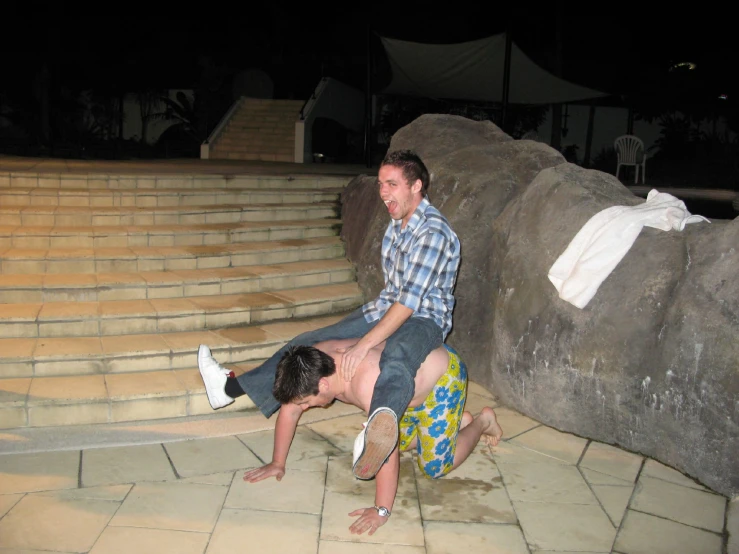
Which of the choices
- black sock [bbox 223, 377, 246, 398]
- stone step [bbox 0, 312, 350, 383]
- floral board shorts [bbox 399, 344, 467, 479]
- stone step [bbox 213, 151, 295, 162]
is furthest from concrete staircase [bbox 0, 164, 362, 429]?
stone step [bbox 213, 151, 295, 162]

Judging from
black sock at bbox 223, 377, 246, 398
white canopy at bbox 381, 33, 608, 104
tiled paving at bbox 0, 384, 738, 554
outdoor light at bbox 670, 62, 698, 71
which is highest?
outdoor light at bbox 670, 62, 698, 71

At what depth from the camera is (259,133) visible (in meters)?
17.1

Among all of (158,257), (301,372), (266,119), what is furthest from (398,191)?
(266,119)

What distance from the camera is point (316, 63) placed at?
2364 centimetres

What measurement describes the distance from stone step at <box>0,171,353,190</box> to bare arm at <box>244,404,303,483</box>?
494 cm

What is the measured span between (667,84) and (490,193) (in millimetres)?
16828

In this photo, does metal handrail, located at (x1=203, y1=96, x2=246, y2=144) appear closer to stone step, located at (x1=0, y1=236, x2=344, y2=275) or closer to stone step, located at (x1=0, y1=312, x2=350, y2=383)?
stone step, located at (x1=0, y1=236, x2=344, y2=275)

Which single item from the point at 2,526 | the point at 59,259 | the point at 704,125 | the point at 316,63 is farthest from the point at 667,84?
the point at 2,526

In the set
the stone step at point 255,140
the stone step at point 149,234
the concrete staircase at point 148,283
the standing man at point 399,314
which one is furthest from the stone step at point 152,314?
the stone step at point 255,140

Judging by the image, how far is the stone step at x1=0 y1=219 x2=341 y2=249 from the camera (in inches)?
250

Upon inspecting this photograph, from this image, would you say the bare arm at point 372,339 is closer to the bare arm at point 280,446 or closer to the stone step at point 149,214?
the bare arm at point 280,446

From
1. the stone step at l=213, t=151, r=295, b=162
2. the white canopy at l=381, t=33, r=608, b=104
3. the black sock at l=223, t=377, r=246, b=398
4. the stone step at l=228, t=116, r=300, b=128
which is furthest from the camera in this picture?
Result: the stone step at l=228, t=116, r=300, b=128

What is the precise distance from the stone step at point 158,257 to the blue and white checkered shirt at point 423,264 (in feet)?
10.6

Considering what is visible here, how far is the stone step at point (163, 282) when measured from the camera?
554 centimetres
